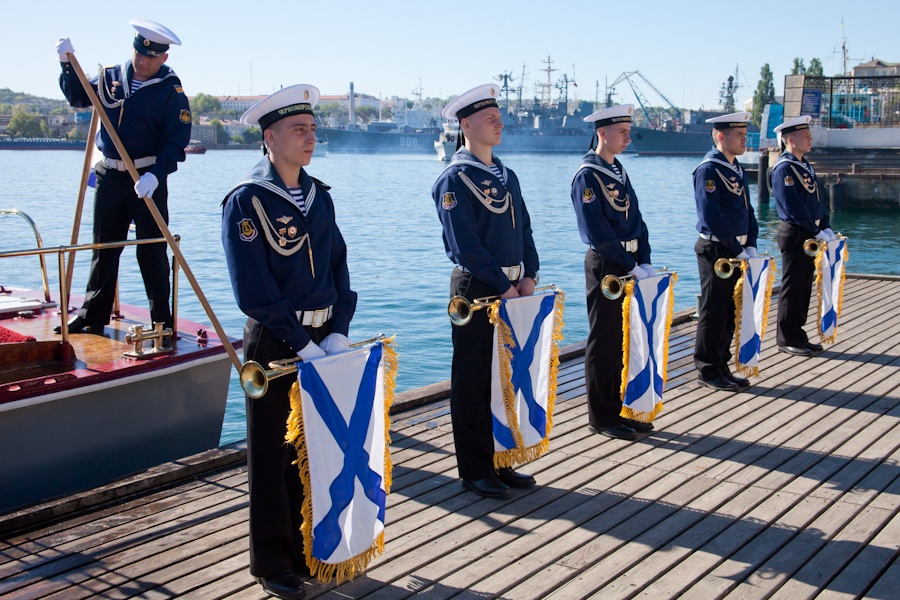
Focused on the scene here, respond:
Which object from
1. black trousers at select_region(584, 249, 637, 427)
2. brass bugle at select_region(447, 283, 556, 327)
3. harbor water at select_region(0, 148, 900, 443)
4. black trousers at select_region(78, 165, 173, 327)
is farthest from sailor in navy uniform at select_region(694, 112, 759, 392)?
harbor water at select_region(0, 148, 900, 443)

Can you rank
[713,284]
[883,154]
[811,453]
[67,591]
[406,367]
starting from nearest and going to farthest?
[67,591], [811,453], [713,284], [406,367], [883,154]

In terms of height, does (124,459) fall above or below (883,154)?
below

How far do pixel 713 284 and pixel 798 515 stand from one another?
226cm

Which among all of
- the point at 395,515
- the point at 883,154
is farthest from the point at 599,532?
the point at 883,154

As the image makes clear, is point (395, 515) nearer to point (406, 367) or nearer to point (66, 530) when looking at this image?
point (66, 530)

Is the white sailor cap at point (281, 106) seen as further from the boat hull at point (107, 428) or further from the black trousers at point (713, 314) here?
the black trousers at point (713, 314)

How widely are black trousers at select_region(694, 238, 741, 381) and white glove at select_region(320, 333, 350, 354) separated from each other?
330 cm

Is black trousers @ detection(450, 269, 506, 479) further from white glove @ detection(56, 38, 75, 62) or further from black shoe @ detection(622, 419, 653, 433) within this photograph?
white glove @ detection(56, 38, 75, 62)

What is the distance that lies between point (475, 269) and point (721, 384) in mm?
2701

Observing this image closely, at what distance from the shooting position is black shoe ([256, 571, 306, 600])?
3.29 metres

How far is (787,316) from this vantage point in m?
7.16

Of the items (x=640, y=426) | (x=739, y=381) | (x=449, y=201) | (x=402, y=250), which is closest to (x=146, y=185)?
(x=449, y=201)

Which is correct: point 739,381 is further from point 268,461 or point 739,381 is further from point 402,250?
point 402,250

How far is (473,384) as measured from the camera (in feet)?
14.2
